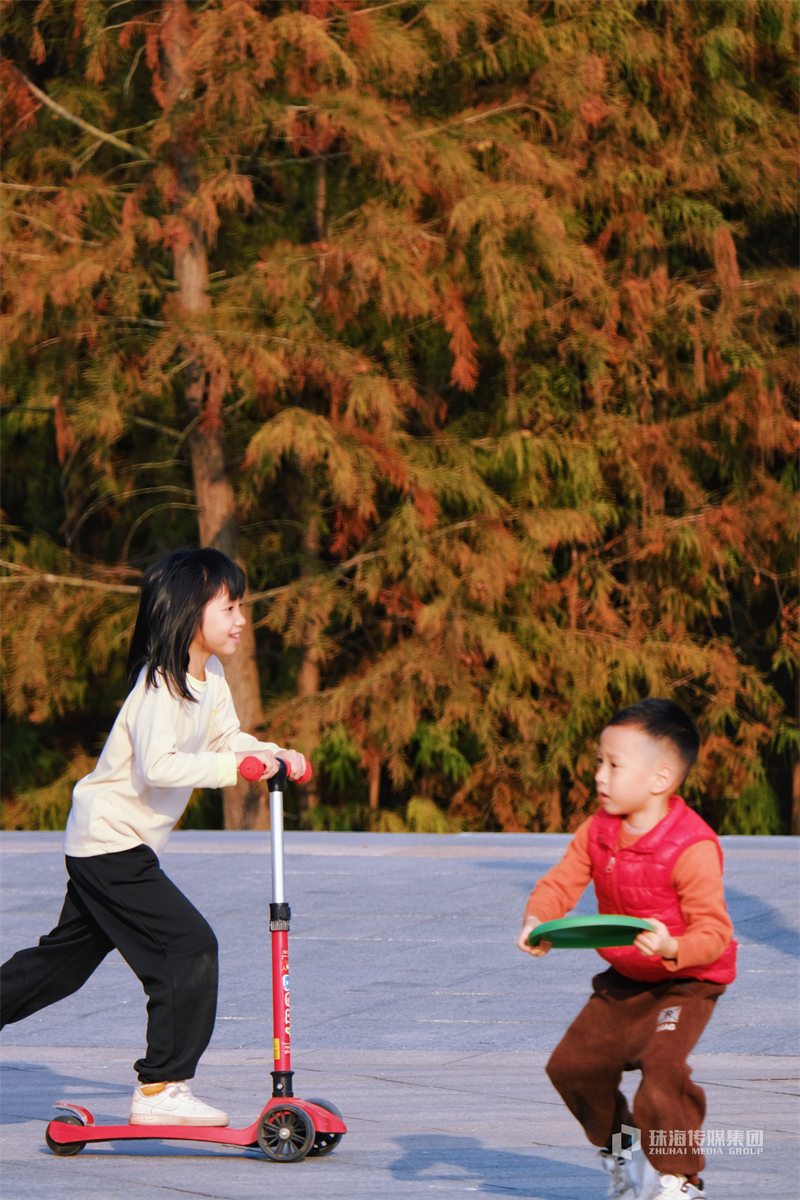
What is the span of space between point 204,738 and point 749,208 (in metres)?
9.52

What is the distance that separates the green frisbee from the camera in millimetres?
2604

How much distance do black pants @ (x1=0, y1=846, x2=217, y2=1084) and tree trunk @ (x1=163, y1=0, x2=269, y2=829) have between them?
7577 mm

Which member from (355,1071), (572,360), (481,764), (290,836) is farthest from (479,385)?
(355,1071)

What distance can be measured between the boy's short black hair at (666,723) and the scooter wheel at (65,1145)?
1666 mm

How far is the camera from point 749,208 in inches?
475

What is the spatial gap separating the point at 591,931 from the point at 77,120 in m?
10.6

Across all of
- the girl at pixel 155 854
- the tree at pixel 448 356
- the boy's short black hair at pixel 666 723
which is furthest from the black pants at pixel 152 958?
the tree at pixel 448 356

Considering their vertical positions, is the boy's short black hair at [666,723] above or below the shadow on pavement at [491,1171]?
above

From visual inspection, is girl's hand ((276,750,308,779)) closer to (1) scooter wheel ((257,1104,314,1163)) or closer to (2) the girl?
(2) the girl

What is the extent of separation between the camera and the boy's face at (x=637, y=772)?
288 cm

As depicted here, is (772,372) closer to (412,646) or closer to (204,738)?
(412,646)

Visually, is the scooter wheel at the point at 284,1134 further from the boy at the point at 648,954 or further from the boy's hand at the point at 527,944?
the boy's hand at the point at 527,944

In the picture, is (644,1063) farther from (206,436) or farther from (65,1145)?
(206,436)

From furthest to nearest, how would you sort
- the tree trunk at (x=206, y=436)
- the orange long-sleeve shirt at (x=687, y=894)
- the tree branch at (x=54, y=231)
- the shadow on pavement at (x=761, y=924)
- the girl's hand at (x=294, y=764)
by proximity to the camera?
the tree branch at (x=54, y=231)
the tree trunk at (x=206, y=436)
the shadow on pavement at (x=761, y=924)
the girl's hand at (x=294, y=764)
the orange long-sleeve shirt at (x=687, y=894)
